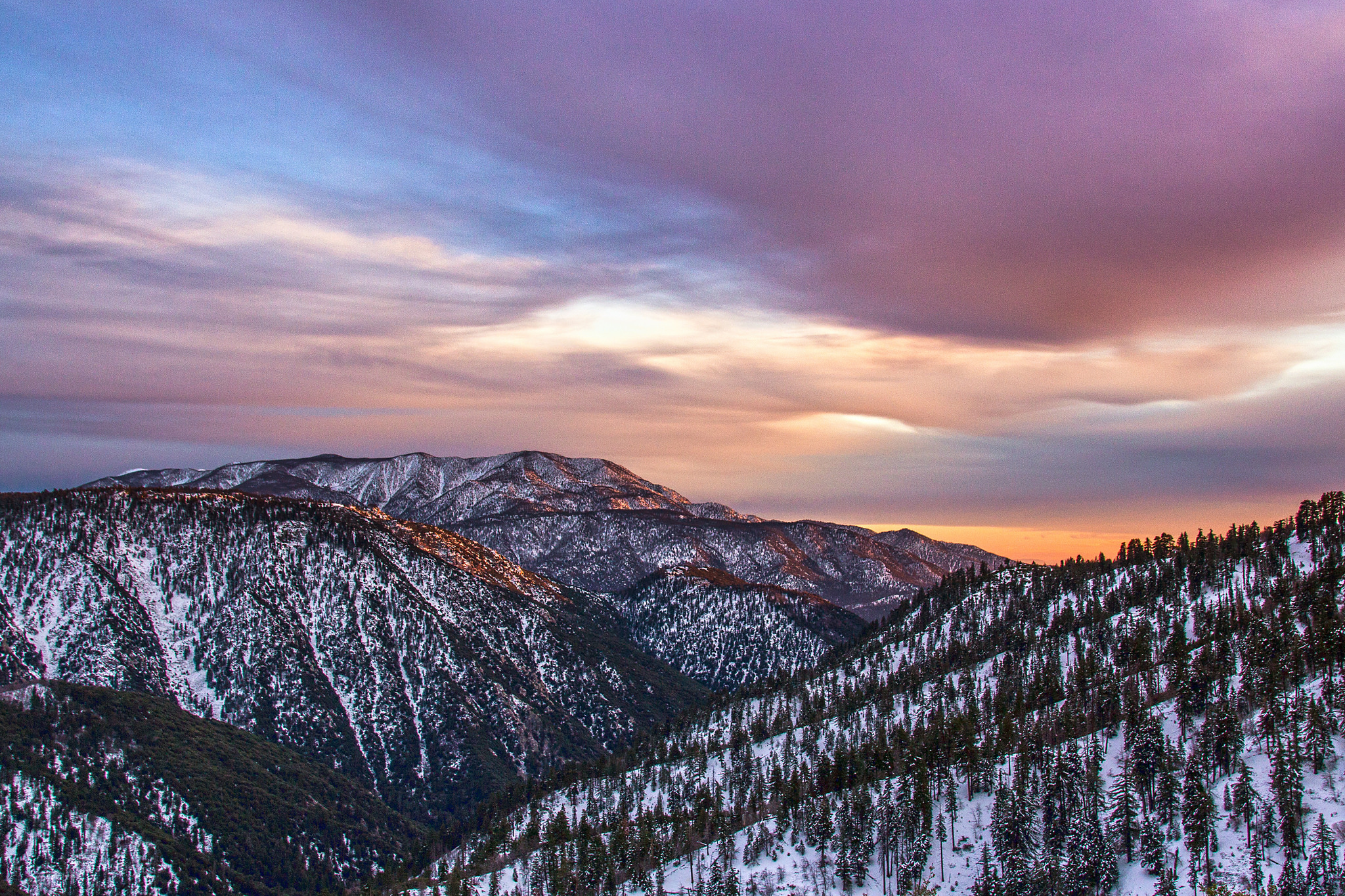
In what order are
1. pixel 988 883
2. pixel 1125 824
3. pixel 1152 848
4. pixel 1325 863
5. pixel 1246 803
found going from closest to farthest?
pixel 1325 863, pixel 1246 803, pixel 1152 848, pixel 1125 824, pixel 988 883

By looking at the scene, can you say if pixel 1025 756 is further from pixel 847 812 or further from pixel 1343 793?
pixel 1343 793

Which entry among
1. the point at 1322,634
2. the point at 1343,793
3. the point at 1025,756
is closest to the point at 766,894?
the point at 1025,756

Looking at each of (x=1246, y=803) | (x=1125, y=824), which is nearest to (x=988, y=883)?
(x=1125, y=824)

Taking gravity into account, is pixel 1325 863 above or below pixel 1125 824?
above

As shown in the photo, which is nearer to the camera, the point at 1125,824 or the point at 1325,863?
the point at 1325,863

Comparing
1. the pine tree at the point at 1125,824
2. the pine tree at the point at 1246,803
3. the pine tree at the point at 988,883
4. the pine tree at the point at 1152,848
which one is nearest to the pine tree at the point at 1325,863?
the pine tree at the point at 1246,803

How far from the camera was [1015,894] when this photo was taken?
6216 inches

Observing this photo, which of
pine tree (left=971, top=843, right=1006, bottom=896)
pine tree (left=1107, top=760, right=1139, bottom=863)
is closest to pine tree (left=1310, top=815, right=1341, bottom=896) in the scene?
pine tree (left=1107, top=760, right=1139, bottom=863)

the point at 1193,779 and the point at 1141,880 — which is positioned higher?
the point at 1193,779

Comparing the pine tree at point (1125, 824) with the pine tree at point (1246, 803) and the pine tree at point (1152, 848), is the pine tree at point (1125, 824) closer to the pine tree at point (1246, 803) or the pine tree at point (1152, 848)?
the pine tree at point (1152, 848)

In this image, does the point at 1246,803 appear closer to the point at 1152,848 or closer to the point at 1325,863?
the point at 1325,863

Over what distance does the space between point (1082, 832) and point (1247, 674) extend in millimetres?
68750

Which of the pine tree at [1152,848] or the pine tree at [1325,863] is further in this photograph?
the pine tree at [1152,848]

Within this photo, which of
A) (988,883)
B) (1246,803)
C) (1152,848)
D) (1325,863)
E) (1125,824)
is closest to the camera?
(1325,863)
